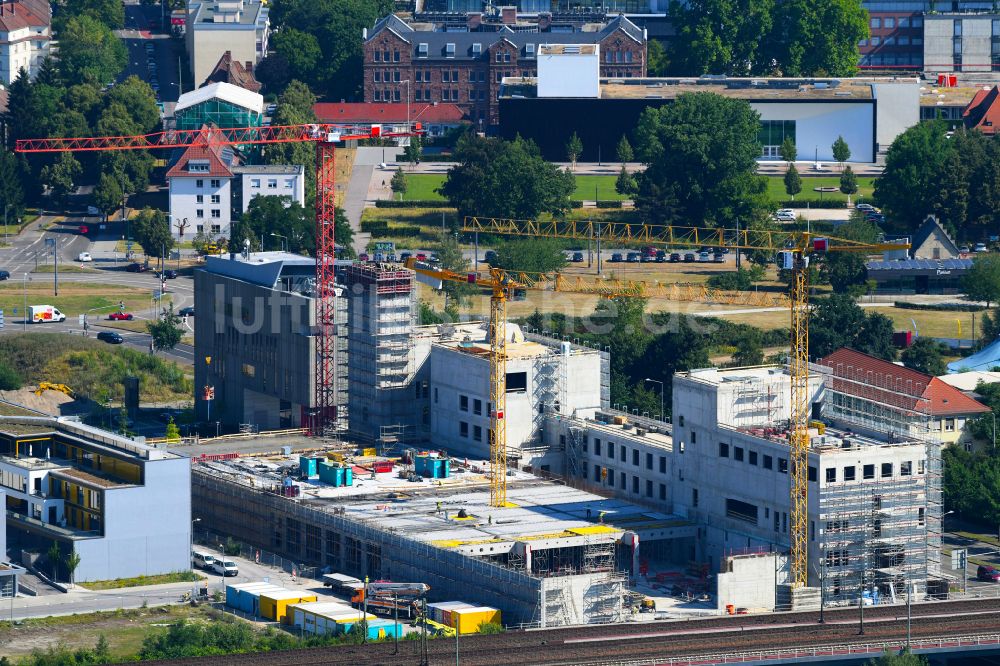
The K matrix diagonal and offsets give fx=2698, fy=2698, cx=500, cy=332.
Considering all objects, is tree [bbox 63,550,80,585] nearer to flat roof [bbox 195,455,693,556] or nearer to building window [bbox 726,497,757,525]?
flat roof [bbox 195,455,693,556]

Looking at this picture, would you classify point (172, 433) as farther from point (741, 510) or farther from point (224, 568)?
point (741, 510)

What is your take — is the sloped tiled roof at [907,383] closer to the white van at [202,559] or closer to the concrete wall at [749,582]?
the concrete wall at [749,582]

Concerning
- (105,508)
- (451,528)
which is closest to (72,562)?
(105,508)

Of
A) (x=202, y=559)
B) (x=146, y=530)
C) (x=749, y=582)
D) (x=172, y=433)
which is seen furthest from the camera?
(x=172, y=433)

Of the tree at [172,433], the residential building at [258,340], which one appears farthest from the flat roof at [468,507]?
the residential building at [258,340]

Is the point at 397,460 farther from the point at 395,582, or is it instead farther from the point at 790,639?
the point at 790,639

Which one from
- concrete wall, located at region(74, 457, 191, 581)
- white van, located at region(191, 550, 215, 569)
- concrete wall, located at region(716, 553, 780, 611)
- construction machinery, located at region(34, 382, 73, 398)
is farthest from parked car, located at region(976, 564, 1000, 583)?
construction machinery, located at region(34, 382, 73, 398)
